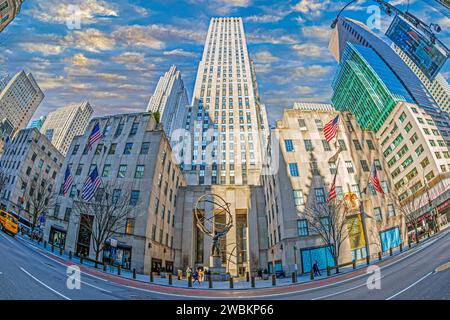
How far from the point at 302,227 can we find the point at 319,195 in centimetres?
553

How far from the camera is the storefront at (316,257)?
104 ft

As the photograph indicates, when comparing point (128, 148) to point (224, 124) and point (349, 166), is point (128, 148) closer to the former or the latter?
point (349, 166)

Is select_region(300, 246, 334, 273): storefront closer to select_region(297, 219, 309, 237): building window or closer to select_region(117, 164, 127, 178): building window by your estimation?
select_region(297, 219, 309, 237): building window

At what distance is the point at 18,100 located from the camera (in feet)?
422

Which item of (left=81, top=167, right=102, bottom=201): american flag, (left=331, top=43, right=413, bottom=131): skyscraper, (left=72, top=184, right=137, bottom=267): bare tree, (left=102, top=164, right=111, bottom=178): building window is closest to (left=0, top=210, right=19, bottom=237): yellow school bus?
(left=72, top=184, right=137, bottom=267): bare tree

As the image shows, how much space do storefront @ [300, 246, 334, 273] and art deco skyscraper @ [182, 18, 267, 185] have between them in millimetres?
37838

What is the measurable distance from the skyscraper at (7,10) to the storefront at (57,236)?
173ft

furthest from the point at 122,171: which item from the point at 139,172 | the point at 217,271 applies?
the point at 217,271

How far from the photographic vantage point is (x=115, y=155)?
39000mm

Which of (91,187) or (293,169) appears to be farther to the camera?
(293,169)

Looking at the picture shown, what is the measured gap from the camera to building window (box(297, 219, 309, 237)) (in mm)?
33156

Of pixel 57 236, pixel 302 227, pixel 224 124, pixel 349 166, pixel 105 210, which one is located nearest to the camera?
pixel 105 210
